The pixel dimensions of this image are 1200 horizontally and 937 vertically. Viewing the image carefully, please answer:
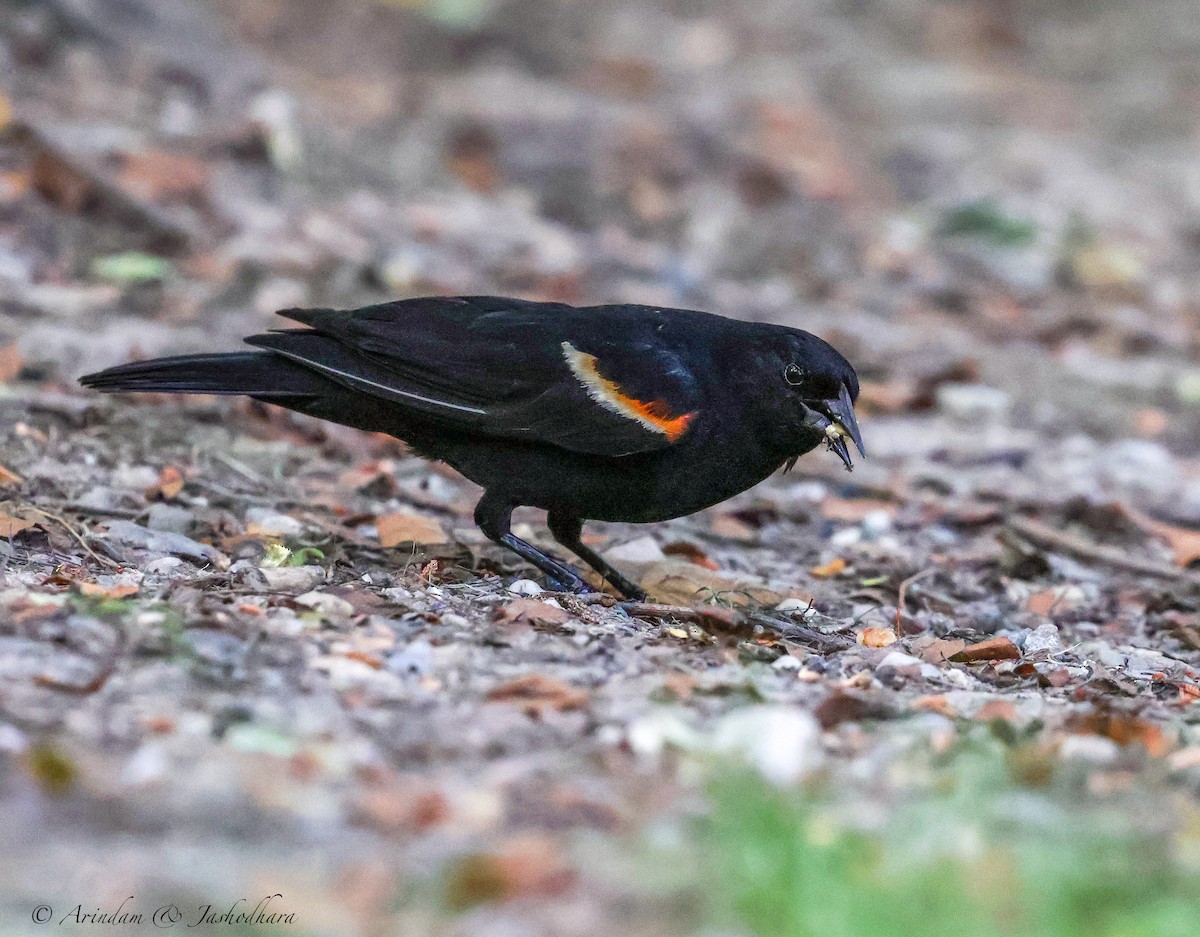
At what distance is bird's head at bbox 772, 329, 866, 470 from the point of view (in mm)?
4227

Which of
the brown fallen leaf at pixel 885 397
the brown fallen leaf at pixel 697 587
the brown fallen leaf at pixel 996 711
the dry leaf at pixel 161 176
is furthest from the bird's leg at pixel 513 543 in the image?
the dry leaf at pixel 161 176

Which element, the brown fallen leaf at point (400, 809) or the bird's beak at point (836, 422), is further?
the bird's beak at point (836, 422)

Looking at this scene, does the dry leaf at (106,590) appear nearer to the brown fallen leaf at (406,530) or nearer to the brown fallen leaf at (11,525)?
the brown fallen leaf at (11,525)

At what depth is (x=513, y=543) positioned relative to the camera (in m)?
4.51

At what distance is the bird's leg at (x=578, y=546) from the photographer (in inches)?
182

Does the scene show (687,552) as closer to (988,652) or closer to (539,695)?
(988,652)

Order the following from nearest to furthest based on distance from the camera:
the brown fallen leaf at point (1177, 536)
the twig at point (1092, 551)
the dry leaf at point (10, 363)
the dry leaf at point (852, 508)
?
the twig at point (1092, 551) → the dry leaf at point (10, 363) → the brown fallen leaf at point (1177, 536) → the dry leaf at point (852, 508)

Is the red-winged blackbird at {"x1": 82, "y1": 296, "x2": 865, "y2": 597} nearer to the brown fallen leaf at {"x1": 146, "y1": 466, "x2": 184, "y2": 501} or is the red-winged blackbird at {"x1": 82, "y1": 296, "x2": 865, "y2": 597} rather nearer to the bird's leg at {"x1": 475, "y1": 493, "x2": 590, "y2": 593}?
the bird's leg at {"x1": 475, "y1": 493, "x2": 590, "y2": 593}

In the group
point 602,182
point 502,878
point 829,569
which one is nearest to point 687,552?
point 829,569

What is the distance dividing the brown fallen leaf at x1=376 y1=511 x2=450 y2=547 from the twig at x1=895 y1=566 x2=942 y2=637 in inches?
53.4

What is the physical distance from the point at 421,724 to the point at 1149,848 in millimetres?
1327

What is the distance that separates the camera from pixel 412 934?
7.43 ft

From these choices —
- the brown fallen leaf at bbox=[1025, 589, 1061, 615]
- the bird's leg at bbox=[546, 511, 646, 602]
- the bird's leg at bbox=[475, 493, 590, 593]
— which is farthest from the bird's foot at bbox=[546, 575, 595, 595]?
the brown fallen leaf at bbox=[1025, 589, 1061, 615]

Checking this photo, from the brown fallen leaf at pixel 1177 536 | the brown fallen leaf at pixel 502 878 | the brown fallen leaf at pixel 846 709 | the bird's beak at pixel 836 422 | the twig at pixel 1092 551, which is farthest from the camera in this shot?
the brown fallen leaf at pixel 1177 536
